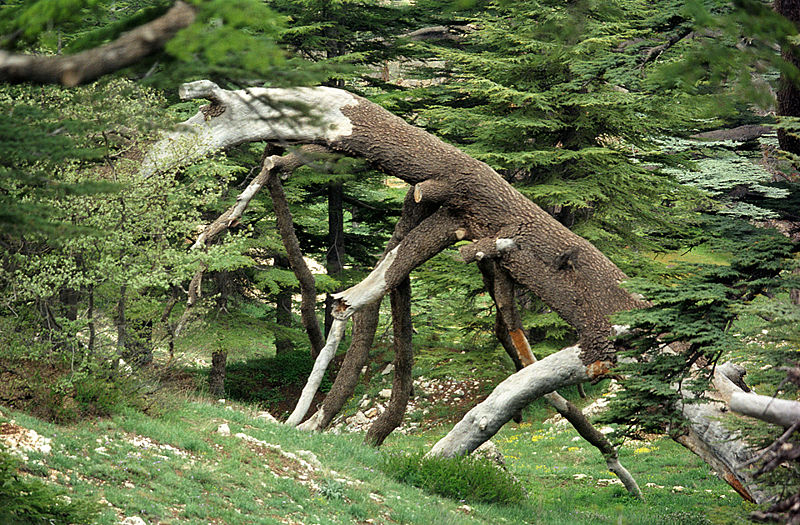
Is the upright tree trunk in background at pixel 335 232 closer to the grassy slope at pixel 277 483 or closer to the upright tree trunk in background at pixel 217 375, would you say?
the upright tree trunk in background at pixel 217 375

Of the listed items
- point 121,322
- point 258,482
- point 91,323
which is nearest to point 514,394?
point 258,482

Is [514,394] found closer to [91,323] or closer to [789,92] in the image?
[789,92]

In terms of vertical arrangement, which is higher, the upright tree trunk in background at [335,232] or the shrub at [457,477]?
the shrub at [457,477]

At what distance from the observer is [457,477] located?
29.4 ft

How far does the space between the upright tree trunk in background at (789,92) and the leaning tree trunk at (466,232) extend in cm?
241

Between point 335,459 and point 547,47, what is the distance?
962 cm

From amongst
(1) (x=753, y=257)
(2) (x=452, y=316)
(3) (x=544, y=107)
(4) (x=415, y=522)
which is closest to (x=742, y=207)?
(1) (x=753, y=257)

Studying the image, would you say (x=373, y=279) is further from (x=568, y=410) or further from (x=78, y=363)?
(x=78, y=363)

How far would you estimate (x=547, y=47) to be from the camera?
14.7 metres

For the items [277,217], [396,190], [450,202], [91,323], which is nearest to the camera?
[91,323]

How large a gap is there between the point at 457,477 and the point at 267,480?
258 cm

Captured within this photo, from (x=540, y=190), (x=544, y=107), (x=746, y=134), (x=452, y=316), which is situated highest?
(x=544, y=107)

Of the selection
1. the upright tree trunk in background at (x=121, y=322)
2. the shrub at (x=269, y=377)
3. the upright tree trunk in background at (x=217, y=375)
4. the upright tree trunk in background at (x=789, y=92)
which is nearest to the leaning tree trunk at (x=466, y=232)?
the upright tree trunk in background at (x=121, y=322)

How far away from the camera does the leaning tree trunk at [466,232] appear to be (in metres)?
8.62
